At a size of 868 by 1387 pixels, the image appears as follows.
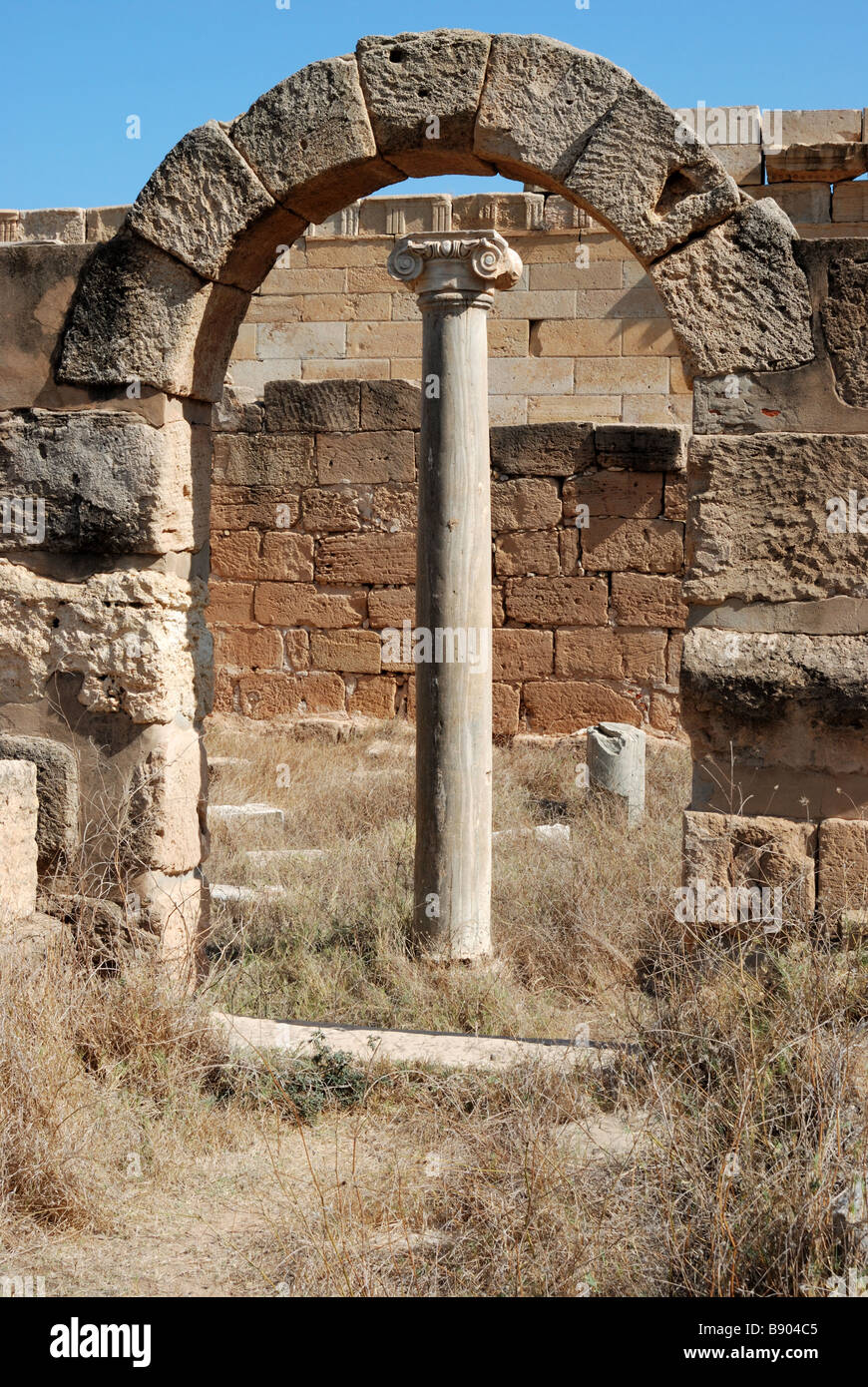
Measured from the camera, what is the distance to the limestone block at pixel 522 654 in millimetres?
10547

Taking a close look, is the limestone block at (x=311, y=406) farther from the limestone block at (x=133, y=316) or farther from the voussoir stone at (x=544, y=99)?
the voussoir stone at (x=544, y=99)

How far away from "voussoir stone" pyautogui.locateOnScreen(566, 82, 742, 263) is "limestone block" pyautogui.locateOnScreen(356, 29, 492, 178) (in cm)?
45

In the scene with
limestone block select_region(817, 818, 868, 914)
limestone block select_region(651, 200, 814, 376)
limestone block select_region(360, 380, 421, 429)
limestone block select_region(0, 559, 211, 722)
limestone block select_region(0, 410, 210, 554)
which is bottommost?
limestone block select_region(817, 818, 868, 914)

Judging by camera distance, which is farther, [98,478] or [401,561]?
[401,561]

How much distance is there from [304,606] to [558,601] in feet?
7.02

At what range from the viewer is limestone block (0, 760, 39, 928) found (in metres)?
4.29

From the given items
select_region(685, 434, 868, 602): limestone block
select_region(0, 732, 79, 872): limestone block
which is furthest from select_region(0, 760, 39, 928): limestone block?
select_region(685, 434, 868, 602): limestone block

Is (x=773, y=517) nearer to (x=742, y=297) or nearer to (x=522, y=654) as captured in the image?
(x=742, y=297)

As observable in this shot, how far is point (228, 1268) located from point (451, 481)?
346 cm

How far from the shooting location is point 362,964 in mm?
5281

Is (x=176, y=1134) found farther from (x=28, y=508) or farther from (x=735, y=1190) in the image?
(x=28, y=508)

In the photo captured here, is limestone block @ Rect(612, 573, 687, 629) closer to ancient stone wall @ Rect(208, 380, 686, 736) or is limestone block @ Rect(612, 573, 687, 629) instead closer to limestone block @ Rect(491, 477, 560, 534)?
ancient stone wall @ Rect(208, 380, 686, 736)

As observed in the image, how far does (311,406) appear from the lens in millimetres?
10648

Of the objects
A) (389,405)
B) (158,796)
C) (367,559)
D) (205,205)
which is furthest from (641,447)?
(158,796)
